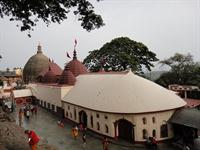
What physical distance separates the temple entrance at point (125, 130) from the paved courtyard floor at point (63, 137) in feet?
2.64

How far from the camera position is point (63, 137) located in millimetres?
24078

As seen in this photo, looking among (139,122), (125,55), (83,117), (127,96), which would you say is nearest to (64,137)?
(83,117)

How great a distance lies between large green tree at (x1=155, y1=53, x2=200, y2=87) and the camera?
45281 mm

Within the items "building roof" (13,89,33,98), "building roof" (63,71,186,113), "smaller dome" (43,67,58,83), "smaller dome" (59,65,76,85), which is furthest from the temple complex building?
"building roof" (13,89,33,98)

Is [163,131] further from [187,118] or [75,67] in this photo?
[75,67]

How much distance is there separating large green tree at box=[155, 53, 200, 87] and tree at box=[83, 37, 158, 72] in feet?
13.7

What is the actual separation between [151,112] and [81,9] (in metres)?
12.1

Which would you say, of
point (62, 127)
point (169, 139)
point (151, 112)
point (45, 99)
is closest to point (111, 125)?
point (151, 112)

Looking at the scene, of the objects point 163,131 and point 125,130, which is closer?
point 163,131

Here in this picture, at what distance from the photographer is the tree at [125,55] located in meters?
45.7

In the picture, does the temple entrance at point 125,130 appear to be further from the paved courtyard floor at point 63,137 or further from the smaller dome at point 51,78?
the smaller dome at point 51,78

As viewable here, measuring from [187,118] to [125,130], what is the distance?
220 inches

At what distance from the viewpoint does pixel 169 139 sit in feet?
71.1

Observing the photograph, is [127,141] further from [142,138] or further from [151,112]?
[151,112]
